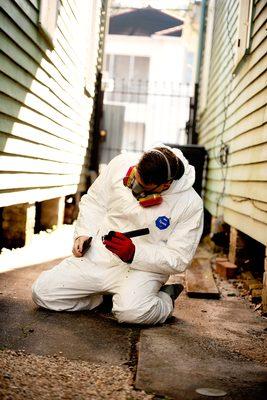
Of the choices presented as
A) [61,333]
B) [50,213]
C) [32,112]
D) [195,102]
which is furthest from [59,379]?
[195,102]

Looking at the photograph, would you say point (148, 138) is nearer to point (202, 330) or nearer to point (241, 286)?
point (241, 286)

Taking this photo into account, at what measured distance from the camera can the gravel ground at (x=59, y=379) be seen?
205 cm

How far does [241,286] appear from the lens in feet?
15.9

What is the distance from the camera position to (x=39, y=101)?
214 inches

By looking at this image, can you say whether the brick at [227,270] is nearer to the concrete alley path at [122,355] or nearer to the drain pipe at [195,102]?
the concrete alley path at [122,355]

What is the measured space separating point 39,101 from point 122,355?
12.0 feet

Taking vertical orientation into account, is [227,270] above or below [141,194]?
below

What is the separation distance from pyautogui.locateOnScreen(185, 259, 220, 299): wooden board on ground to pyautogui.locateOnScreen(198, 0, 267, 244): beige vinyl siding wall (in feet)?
2.16

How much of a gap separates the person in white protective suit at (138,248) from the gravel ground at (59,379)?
0.81 meters

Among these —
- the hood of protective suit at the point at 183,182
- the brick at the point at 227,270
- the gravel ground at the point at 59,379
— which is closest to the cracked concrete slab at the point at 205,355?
the gravel ground at the point at 59,379

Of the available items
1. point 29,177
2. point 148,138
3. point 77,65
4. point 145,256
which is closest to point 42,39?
point 29,177

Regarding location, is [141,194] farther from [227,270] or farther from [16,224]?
[16,224]

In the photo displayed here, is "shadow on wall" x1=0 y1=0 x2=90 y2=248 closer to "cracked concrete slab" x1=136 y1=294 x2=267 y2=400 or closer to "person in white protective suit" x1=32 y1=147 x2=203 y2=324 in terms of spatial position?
"person in white protective suit" x1=32 y1=147 x2=203 y2=324

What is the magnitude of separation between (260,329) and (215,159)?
192 inches
